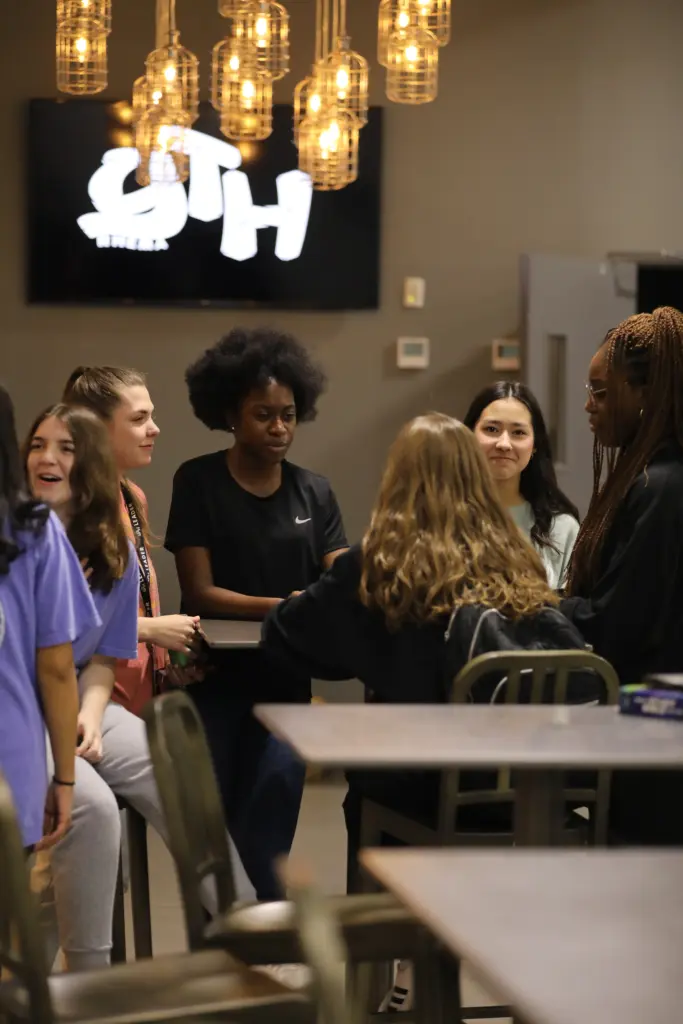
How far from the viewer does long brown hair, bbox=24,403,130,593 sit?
9.96ft

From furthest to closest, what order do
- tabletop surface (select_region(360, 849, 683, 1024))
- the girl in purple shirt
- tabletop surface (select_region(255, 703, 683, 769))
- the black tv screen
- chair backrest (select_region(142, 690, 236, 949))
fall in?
the black tv screen → the girl in purple shirt → chair backrest (select_region(142, 690, 236, 949)) → tabletop surface (select_region(255, 703, 683, 769)) → tabletop surface (select_region(360, 849, 683, 1024))

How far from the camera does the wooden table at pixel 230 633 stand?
327cm

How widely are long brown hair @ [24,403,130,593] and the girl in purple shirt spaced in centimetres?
40

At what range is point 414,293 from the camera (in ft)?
21.3

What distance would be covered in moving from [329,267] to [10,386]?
4.86ft

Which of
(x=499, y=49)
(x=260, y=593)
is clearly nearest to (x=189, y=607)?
(x=260, y=593)

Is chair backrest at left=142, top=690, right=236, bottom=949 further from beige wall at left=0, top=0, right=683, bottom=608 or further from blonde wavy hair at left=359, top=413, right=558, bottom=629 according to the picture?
beige wall at left=0, top=0, right=683, bottom=608

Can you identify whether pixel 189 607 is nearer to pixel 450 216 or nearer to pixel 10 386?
pixel 10 386

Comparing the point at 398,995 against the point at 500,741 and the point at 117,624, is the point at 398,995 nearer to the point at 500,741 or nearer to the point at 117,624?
the point at 117,624

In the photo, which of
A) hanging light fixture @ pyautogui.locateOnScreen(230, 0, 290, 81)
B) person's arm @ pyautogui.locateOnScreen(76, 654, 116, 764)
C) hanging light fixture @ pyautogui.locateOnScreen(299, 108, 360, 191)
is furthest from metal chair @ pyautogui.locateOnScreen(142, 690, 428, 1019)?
hanging light fixture @ pyautogui.locateOnScreen(299, 108, 360, 191)

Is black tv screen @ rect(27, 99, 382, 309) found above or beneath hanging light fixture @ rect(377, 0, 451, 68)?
beneath

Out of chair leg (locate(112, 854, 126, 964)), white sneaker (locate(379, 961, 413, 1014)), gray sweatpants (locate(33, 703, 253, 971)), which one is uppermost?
gray sweatpants (locate(33, 703, 253, 971))

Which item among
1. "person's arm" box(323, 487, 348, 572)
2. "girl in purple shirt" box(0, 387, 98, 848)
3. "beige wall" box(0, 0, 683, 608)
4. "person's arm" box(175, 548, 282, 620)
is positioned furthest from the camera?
"beige wall" box(0, 0, 683, 608)

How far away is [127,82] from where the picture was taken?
20.6ft
